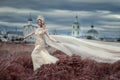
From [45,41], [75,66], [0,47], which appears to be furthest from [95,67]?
[0,47]

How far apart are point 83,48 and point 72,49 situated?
32cm

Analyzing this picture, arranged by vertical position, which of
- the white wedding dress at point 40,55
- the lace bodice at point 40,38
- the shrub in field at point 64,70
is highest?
the lace bodice at point 40,38

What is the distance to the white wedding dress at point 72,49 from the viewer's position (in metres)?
15.1

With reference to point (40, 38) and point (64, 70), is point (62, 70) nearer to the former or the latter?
point (64, 70)

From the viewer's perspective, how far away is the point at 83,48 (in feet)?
51.7

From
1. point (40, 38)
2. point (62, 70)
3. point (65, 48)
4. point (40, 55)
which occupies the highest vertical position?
point (40, 38)

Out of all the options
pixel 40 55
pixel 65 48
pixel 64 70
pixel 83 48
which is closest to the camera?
pixel 64 70

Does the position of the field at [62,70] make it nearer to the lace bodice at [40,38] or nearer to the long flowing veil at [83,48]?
the long flowing veil at [83,48]

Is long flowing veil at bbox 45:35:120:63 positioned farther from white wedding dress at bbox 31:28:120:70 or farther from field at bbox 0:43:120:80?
field at bbox 0:43:120:80

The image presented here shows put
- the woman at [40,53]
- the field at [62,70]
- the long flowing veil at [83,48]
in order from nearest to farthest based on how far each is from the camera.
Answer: the field at [62,70]
the woman at [40,53]
the long flowing veil at [83,48]

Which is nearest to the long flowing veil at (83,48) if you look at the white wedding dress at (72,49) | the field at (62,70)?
the white wedding dress at (72,49)

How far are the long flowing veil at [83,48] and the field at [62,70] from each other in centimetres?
27

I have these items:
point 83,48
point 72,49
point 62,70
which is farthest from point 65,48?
point 62,70

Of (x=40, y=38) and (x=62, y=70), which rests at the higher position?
(x=40, y=38)
